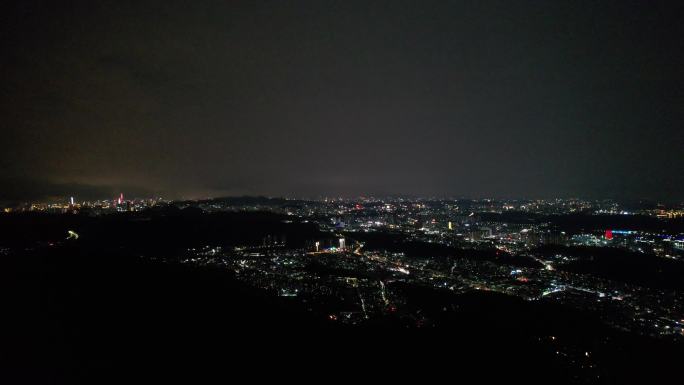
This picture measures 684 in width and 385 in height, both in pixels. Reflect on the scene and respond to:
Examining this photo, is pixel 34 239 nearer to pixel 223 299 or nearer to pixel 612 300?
pixel 223 299

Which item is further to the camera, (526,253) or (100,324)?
(526,253)

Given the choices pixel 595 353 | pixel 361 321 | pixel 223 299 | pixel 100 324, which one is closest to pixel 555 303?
pixel 595 353

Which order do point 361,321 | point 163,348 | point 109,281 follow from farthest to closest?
point 109,281 → point 361,321 → point 163,348

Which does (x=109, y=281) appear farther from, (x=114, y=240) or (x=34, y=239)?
(x=114, y=240)

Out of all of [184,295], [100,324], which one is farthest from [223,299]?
[100,324]

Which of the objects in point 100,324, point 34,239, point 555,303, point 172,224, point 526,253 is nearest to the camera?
point 100,324

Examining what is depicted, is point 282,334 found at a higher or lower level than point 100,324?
lower
